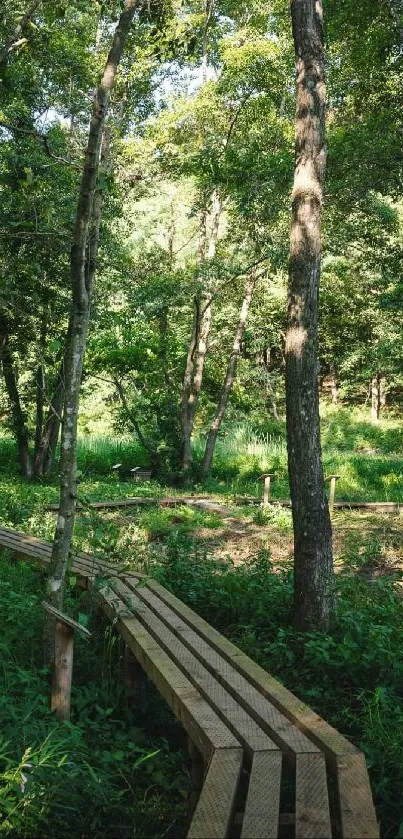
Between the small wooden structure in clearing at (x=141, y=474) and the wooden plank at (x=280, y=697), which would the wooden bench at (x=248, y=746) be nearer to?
the wooden plank at (x=280, y=697)

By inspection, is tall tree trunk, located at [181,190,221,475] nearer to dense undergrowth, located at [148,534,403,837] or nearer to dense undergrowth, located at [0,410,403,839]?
dense undergrowth, located at [0,410,403,839]

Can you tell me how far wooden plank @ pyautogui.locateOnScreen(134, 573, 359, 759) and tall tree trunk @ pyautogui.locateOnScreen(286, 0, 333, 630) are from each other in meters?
0.87

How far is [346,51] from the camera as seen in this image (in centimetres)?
1181

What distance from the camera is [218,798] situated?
2.17 metres

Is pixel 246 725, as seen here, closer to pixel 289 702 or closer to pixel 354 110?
pixel 289 702

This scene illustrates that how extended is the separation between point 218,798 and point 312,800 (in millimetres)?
295

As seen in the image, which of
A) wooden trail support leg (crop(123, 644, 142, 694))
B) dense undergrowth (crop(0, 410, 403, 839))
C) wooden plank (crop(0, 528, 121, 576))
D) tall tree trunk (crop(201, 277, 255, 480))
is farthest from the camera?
tall tree trunk (crop(201, 277, 255, 480))

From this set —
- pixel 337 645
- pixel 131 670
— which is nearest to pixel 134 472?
pixel 131 670

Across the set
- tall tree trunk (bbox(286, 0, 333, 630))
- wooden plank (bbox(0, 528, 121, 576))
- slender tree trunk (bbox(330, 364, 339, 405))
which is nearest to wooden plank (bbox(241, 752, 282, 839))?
tall tree trunk (bbox(286, 0, 333, 630))

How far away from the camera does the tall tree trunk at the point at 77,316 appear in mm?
3754

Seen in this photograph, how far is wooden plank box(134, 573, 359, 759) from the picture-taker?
261 centimetres

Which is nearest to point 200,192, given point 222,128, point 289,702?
point 222,128

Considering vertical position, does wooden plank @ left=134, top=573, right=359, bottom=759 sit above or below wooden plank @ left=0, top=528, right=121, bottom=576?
below

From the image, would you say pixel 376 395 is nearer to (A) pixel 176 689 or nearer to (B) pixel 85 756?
(A) pixel 176 689
